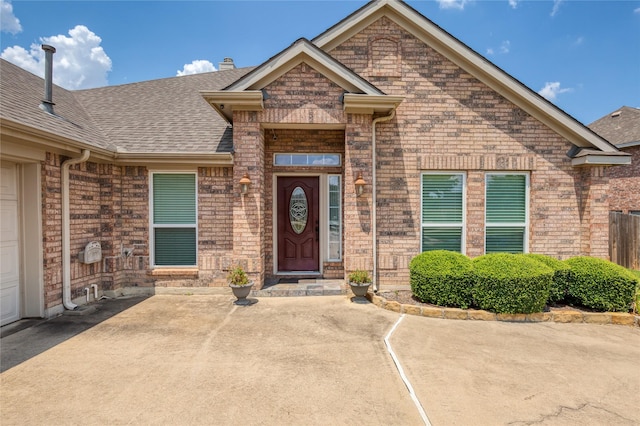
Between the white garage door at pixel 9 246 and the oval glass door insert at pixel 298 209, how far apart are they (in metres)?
4.89

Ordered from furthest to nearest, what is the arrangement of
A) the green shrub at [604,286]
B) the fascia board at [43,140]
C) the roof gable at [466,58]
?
the roof gable at [466,58] < the green shrub at [604,286] < the fascia board at [43,140]

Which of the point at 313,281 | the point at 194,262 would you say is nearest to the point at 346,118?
the point at 313,281

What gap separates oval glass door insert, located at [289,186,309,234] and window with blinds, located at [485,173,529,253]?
4075 millimetres

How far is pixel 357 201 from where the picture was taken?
6520 millimetres

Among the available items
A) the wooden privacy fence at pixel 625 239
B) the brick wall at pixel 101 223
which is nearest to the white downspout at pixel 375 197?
the brick wall at pixel 101 223

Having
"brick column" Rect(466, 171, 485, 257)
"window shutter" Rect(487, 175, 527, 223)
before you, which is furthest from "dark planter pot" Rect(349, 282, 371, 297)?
"window shutter" Rect(487, 175, 527, 223)

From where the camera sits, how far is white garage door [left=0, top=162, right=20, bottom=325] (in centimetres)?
497

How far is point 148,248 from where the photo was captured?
6879 mm

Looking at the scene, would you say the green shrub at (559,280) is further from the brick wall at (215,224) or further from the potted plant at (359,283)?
the brick wall at (215,224)

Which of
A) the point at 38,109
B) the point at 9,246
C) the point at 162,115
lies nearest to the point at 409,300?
the point at 9,246

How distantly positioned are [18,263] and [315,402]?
5429 millimetres

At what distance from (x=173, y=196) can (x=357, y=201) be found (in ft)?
A: 13.0

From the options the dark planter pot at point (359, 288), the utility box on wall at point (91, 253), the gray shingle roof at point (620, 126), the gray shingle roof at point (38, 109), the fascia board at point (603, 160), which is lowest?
the dark planter pot at point (359, 288)

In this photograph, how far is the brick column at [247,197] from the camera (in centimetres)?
638
